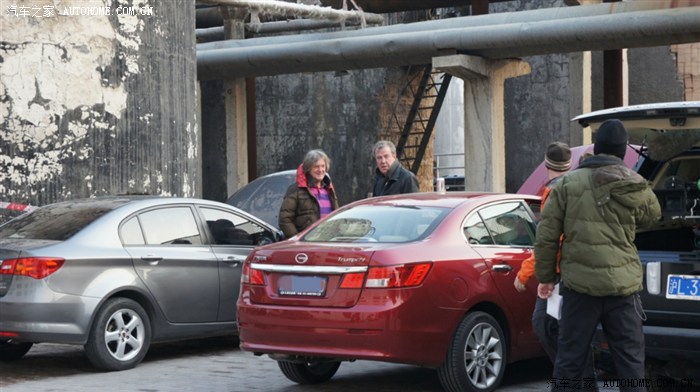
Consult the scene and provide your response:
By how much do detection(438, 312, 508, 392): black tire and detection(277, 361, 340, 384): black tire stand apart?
1.16 metres

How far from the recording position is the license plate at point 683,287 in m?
7.29

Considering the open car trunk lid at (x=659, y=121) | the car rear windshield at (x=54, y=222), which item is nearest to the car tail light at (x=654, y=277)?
the open car trunk lid at (x=659, y=121)

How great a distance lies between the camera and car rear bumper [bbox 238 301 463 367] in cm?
809

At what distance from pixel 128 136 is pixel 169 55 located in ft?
4.09

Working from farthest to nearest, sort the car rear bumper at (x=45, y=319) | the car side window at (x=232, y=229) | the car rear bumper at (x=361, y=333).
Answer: the car side window at (x=232, y=229) < the car rear bumper at (x=45, y=319) < the car rear bumper at (x=361, y=333)

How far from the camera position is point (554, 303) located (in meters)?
7.17

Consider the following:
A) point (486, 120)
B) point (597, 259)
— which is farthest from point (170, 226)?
point (486, 120)

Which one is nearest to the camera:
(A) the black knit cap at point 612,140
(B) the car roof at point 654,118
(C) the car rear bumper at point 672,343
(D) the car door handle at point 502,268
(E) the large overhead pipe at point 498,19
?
(A) the black knit cap at point 612,140

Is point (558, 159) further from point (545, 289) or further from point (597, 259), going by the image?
point (597, 259)

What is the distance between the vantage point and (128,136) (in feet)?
47.7

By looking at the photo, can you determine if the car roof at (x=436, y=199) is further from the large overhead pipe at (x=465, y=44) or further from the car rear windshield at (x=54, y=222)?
the large overhead pipe at (x=465, y=44)

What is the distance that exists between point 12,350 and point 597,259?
602 cm

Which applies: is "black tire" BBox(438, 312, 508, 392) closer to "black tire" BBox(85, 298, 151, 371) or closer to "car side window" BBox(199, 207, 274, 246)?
"black tire" BBox(85, 298, 151, 371)

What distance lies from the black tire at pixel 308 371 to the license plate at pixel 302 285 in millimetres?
829
